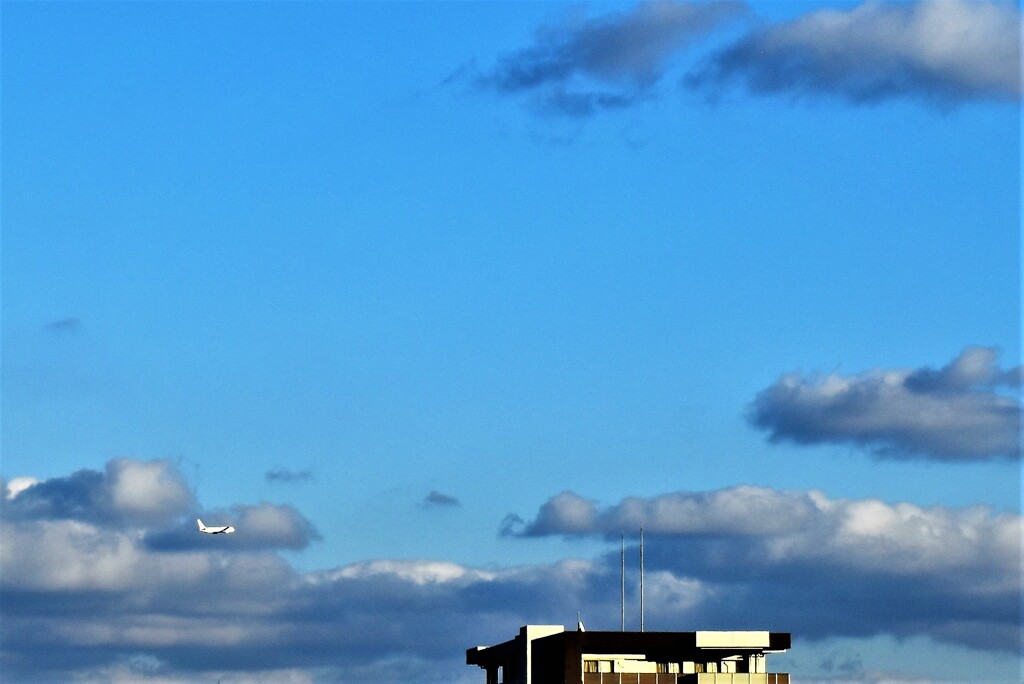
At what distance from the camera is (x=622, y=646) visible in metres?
181

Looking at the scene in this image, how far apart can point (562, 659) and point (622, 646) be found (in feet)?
18.4

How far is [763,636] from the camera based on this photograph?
586 ft

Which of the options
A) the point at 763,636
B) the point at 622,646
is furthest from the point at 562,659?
the point at 763,636

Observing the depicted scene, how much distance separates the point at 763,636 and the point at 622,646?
12.9m

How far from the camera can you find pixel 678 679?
178875mm

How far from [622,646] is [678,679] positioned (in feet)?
19.9

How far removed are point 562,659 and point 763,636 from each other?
60.2 feet

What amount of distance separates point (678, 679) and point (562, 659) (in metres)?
10.7

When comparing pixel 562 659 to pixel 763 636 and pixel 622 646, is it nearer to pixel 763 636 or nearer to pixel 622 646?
pixel 622 646
